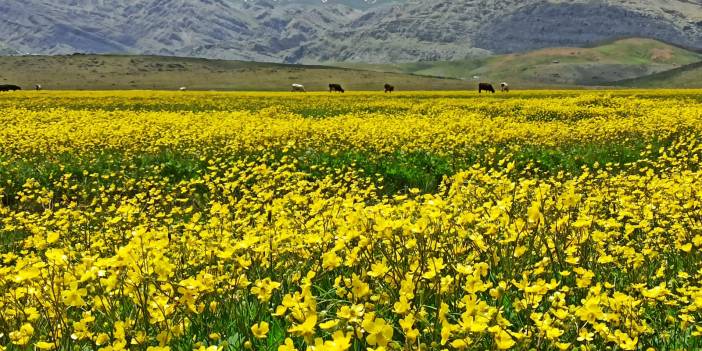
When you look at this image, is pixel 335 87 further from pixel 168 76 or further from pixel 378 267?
pixel 168 76

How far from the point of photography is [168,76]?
6791 inches

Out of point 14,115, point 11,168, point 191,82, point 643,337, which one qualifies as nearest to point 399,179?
point 11,168

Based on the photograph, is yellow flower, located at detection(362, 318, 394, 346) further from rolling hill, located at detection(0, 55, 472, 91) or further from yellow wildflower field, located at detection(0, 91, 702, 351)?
rolling hill, located at detection(0, 55, 472, 91)

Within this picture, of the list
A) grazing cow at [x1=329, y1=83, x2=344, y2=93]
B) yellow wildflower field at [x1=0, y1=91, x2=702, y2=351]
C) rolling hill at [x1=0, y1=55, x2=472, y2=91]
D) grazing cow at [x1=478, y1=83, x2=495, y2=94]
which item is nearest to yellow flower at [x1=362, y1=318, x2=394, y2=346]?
yellow wildflower field at [x1=0, y1=91, x2=702, y2=351]

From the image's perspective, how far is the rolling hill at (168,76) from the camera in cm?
14700

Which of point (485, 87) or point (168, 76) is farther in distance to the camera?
point (168, 76)

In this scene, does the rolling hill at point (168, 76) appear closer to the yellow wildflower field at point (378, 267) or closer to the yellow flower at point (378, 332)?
the yellow wildflower field at point (378, 267)

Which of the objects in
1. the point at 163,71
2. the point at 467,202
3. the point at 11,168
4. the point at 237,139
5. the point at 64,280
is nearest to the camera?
the point at 64,280

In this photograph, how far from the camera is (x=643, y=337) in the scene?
408cm

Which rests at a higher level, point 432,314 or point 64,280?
point 64,280

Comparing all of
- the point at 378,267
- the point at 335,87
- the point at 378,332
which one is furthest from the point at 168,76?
the point at 378,332

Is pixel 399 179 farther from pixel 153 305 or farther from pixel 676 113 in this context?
pixel 676 113

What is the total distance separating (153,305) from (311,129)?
61.5ft

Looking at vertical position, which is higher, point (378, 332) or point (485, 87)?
point (378, 332)
